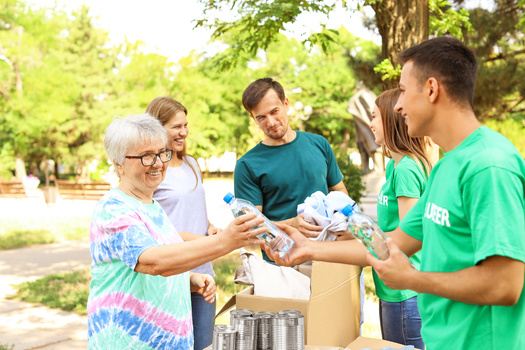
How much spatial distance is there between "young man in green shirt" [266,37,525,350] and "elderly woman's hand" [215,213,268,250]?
2.03ft

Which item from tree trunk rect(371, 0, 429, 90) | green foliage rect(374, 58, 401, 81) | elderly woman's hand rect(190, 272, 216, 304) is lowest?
elderly woman's hand rect(190, 272, 216, 304)

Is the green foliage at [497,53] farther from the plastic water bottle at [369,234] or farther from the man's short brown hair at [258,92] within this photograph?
the plastic water bottle at [369,234]

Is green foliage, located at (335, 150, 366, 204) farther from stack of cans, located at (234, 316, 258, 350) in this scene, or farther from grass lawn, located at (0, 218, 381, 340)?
stack of cans, located at (234, 316, 258, 350)

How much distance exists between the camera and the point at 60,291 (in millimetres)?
7855

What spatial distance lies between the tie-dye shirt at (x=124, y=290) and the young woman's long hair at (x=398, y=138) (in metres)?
1.42

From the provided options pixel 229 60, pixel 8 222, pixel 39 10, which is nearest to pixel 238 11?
pixel 229 60

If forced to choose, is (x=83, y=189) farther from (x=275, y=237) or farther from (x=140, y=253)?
(x=140, y=253)

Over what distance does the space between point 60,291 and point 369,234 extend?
276 inches

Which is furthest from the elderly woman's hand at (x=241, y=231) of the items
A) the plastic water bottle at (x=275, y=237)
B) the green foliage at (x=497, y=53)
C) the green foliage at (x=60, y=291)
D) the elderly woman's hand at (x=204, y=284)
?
the green foliage at (x=497, y=53)

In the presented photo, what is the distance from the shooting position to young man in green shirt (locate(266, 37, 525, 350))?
4.79 ft

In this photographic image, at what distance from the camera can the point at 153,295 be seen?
2.37 meters

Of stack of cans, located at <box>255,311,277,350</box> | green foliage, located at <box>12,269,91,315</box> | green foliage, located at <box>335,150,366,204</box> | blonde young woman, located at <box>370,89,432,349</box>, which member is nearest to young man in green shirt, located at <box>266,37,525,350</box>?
stack of cans, located at <box>255,311,277,350</box>

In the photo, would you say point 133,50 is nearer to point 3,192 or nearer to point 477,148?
point 3,192

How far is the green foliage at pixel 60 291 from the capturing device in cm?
715
